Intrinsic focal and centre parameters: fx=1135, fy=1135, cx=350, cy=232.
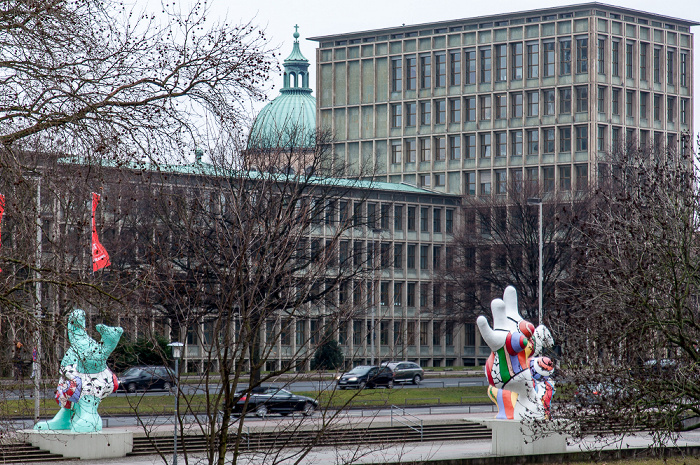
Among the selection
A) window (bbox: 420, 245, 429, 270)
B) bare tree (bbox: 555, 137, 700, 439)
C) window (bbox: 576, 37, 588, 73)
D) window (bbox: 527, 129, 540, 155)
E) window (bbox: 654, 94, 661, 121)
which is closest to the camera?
bare tree (bbox: 555, 137, 700, 439)

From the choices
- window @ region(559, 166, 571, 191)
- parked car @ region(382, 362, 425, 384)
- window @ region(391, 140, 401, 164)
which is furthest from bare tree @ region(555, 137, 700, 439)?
window @ region(391, 140, 401, 164)

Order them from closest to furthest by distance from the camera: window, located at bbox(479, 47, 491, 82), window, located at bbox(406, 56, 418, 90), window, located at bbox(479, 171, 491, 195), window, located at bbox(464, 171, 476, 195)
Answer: window, located at bbox(479, 171, 491, 195)
window, located at bbox(479, 47, 491, 82)
window, located at bbox(464, 171, 476, 195)
window, located at bbox(406, 56, 418, 90)

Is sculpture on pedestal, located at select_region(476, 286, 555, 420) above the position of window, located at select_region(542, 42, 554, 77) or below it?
below

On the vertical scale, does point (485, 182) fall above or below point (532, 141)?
below

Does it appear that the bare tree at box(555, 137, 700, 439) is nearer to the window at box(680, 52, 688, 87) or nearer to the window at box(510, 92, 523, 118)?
the window at box(510, 92, 523, 118)

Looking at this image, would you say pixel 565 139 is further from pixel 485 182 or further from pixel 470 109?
pixel 470 109

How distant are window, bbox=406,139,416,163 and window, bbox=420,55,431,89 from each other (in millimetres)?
4743

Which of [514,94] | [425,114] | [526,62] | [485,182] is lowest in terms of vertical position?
[485,182]

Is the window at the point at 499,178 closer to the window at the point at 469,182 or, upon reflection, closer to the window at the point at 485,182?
the window at the point at 485,182

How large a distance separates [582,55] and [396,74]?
16.4 metres

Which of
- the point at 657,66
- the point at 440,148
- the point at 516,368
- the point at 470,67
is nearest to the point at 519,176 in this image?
the point at 440,148

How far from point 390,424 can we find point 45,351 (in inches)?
1032

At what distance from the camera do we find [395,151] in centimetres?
9775

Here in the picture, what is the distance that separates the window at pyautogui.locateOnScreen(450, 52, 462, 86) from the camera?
309 feet
